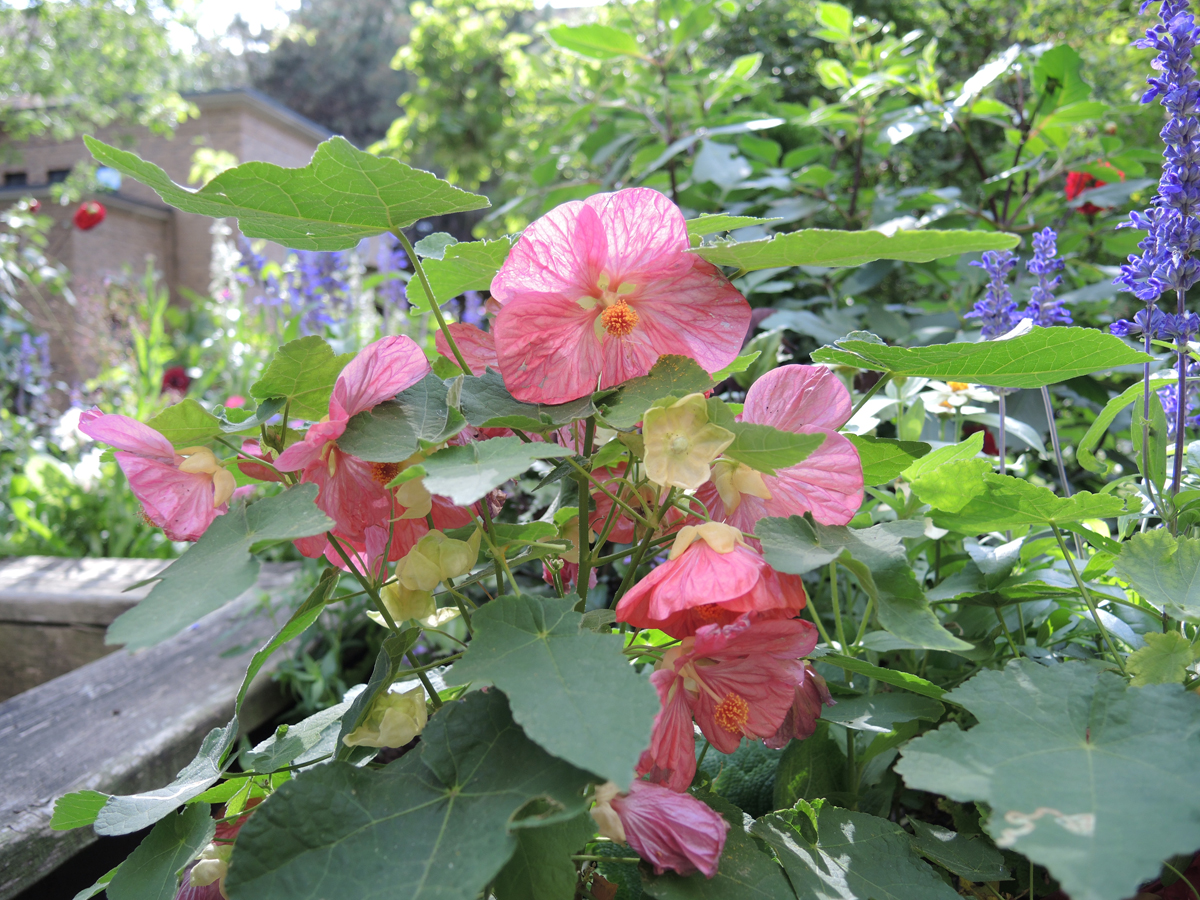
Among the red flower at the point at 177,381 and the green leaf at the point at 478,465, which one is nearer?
the green leaf at the point at 478,465

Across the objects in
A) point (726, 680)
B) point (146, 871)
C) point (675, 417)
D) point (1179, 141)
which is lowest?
point (146, 871)

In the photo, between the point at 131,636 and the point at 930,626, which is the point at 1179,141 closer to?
the point at 930,626

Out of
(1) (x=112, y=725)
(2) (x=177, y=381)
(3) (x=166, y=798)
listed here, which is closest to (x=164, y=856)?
(3) (x=166, y=798)

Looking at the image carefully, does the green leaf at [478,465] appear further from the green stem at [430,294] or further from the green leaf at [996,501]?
the green leaf at [996,501]

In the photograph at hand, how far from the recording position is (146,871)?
43cm

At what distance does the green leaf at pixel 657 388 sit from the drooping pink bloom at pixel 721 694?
0.41ft

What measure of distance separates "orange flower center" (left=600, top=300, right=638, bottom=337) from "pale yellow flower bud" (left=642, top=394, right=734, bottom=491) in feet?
0.25

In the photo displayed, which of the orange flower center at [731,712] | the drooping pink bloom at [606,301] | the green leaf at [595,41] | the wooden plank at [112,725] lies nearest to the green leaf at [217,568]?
the drooping pink bloom at [606,301]

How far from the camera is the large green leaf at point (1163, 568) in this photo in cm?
43

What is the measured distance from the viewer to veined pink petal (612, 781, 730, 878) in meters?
0.40

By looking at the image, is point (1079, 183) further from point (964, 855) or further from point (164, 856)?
point (164, 856)

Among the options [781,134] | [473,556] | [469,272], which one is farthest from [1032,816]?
[781,134]

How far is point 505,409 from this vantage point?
1.45 ft

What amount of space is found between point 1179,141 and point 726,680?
506mm
